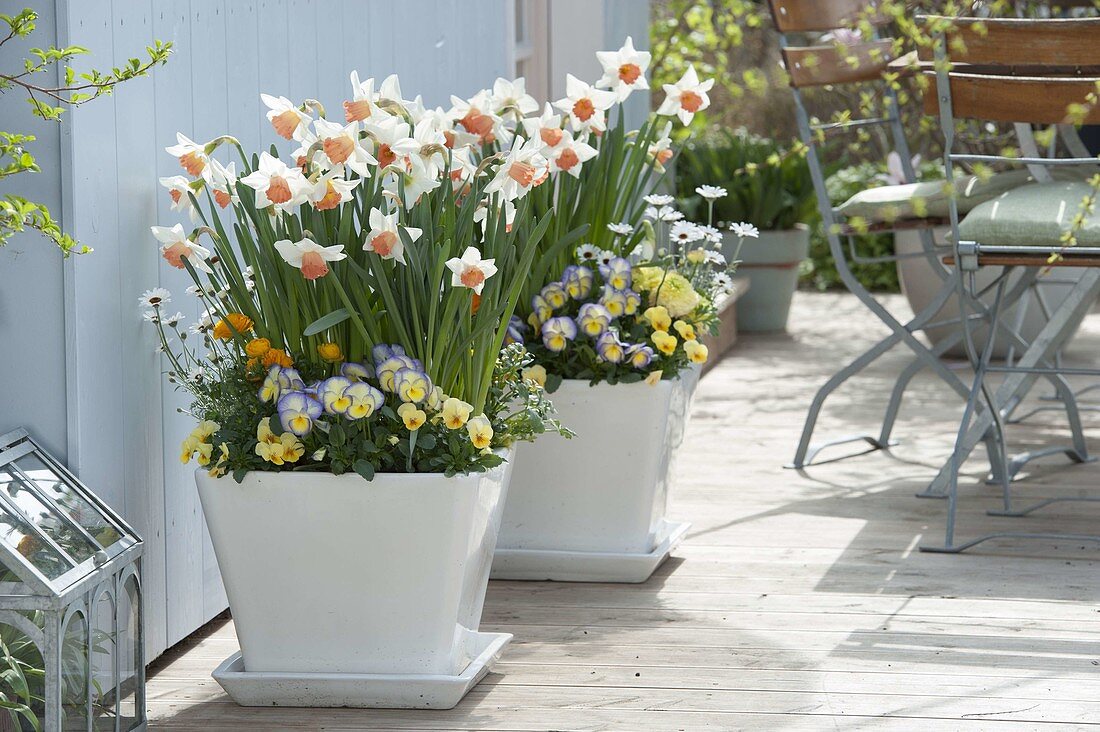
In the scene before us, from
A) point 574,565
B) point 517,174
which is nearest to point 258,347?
point 517,174

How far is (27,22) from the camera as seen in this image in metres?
1.59

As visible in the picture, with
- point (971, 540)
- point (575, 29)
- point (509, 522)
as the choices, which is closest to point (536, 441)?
point (509, 522)

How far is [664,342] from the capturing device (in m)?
2.58

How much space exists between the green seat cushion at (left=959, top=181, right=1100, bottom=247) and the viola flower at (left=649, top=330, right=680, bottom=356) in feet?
2.12

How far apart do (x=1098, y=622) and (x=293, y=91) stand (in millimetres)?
1692

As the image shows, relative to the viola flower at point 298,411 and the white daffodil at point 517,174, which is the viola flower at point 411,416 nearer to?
the viola flower at point 298,411

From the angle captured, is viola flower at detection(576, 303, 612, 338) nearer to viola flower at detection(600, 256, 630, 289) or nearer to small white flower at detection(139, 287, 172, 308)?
viola flower at detection(600, 256, 630, 289)

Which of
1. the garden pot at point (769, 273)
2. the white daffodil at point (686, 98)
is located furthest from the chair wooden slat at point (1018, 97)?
the garden pot at point (769, 273)

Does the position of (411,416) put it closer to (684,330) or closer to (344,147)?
(344,147)

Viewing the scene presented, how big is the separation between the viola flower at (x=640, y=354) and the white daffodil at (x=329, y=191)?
0.82 m

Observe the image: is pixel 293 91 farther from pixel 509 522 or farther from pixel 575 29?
pixel 575 29

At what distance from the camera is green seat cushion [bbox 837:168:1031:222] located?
10.7 ft

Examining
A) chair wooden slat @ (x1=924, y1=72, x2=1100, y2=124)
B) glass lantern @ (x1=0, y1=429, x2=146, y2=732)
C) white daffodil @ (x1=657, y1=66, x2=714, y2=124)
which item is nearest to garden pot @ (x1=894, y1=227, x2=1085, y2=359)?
chair wooden slat @ (x1=924, y1=72, x2=1100, y2=124)

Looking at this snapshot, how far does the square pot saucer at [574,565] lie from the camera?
265 cm
